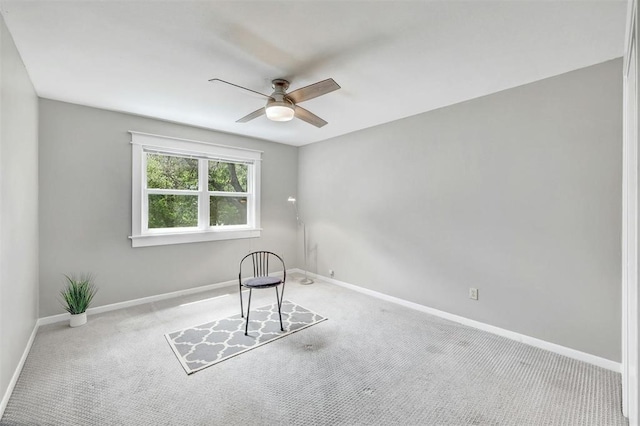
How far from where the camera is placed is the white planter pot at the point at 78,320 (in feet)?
9.52

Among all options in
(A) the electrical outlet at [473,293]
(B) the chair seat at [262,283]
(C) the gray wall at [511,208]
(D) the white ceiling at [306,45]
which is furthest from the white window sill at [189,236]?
(A) the electrical outlet at [473,293]

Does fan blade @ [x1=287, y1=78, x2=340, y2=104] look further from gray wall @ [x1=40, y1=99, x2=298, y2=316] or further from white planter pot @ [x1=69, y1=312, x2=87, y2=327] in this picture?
white planter pot @ [x1=69, y1=312, x2=87, y2=327]

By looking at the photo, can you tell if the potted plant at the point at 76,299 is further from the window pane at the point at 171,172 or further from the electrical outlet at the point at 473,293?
the electrical outlet at the point at 473,293

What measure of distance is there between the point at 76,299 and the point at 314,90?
3.25 metres

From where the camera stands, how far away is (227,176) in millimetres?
4457

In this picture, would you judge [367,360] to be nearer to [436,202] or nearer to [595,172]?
[436,202]

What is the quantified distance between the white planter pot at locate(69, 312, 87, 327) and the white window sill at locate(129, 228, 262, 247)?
2.98ft

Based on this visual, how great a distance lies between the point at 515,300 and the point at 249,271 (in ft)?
12.0

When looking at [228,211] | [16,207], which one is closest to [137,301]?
[228,211]

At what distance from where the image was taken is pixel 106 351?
8.00 ft

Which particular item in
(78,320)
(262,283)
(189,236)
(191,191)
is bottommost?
(78,320)

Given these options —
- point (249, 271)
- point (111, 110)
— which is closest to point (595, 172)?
point (249, 271)

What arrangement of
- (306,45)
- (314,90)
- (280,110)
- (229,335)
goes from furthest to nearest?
(229,335), (280,110), (314,90), (306,45)

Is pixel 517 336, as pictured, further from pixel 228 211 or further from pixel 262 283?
pixel 228 211
